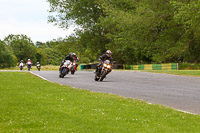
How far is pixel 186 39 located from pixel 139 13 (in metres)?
5.03

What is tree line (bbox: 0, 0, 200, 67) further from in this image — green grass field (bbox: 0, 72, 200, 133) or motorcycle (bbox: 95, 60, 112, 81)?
green grass field (bbox: 0, 72, 200, 133)

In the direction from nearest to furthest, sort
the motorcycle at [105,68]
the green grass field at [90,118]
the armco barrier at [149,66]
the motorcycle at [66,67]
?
the green grass field at [90,118], the motorcycle at [105,68], the motorcycle at [66,67], the armco barrier at [149,66]

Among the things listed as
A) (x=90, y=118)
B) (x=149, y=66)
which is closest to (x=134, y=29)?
(x=149, y=66)

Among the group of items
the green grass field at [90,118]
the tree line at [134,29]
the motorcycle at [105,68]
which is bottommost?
the green grass field at [90,118]

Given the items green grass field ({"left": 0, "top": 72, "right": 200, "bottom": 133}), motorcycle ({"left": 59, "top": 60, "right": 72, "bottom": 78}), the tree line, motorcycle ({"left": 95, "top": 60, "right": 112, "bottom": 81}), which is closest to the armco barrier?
the tree line

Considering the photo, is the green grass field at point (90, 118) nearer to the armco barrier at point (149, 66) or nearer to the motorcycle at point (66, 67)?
the motorcycle at point (66, 67)

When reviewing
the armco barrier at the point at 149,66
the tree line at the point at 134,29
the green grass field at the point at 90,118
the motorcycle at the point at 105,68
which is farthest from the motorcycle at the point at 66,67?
the armco barrier at the point at 149,66

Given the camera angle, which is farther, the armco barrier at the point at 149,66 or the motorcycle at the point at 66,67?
the armco barrier at the point at 149,66

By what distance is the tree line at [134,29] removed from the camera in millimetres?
33625

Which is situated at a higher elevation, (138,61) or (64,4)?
(64,4)

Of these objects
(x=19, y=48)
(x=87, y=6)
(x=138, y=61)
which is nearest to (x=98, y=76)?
(x=87, y=6)

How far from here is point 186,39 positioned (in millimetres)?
36188

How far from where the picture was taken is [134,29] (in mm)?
35594

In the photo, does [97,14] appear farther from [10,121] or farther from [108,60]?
[10,121]
